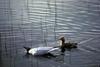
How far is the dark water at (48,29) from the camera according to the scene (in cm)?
883

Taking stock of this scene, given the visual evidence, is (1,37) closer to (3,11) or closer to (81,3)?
(3,11)

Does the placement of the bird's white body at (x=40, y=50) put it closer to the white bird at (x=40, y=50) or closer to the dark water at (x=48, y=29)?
the white bird at (x=40, y=50)

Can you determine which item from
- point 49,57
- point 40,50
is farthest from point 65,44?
point 49,57

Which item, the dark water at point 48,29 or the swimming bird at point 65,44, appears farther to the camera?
the swimming bird at point 65,44

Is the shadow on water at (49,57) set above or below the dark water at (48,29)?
below

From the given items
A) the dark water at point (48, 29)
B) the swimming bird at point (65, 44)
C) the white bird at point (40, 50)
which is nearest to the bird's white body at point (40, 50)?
the white bird at point (40, 50)

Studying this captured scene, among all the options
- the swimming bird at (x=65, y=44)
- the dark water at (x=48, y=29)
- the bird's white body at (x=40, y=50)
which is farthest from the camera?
the swimming bird at (x=65, y=44)

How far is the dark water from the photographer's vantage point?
8828 millimetres

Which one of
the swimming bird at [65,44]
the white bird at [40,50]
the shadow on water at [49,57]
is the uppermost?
the swimming bird at [65,44]

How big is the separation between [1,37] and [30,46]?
101cm

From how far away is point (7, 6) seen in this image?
46.4 feet

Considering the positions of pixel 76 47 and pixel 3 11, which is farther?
pixel 3 11

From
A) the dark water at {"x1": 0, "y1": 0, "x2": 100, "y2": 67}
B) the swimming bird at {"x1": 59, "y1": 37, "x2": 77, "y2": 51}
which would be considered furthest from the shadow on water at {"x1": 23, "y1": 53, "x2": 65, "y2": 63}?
the swimming bird at {"x1": 59, "y1": 37, "x2": 77, "y2": 51}

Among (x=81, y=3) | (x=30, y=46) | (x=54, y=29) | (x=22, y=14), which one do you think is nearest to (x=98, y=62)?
(x=30, y=46)
